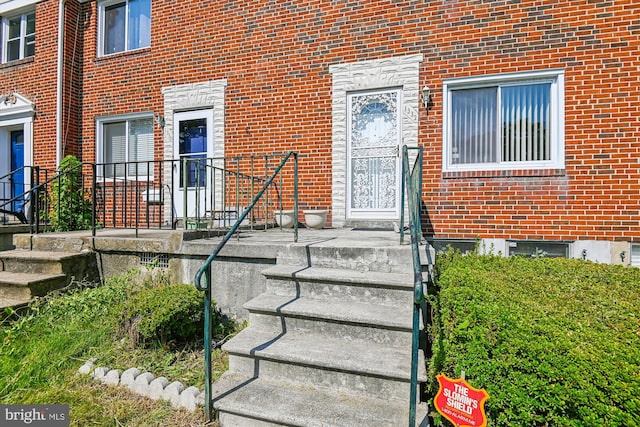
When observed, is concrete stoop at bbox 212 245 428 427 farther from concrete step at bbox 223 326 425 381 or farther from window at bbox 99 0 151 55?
window at bbox 99 0 151 55

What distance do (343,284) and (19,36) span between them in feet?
34.9

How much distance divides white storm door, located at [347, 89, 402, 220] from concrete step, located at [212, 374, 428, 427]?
384cm

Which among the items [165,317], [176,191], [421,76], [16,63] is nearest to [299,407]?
[165,317]

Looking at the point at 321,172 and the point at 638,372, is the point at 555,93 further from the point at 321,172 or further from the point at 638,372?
the point at 638,372

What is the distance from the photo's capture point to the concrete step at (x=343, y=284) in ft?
9.59

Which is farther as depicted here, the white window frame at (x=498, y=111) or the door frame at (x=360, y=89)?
the door frame at (x=360, y=89)

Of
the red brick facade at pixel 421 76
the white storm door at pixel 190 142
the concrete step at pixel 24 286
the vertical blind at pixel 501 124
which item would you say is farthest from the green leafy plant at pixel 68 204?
the vertical blind at pixel 501 124

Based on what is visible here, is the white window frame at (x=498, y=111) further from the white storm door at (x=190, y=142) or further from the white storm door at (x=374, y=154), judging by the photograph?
the white storm door at (x=190, y=142)

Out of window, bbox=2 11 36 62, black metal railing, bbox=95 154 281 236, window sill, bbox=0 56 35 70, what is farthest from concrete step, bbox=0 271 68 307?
window, bbox=2 11 36 62

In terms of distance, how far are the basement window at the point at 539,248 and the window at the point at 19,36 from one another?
1102cm

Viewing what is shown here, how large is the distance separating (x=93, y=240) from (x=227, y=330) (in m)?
2.36

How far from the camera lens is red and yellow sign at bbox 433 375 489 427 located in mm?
1737

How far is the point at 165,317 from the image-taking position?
326cm

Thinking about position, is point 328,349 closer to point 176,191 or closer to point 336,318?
point 336,318
